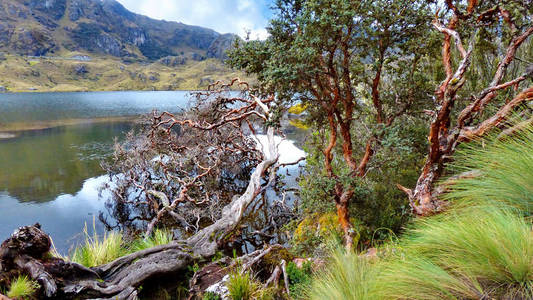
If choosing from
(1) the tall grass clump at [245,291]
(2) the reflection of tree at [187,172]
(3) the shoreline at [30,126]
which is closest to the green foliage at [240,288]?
(1) the tall grass clump at [245,291]

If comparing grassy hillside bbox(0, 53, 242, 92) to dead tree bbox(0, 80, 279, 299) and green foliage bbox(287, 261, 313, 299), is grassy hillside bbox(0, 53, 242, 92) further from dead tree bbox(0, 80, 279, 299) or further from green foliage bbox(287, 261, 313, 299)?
green foliage bbox(287, 261, 313, 299)

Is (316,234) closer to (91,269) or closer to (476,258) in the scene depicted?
(91,269)

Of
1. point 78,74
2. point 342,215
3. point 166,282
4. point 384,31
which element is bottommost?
point 166,282

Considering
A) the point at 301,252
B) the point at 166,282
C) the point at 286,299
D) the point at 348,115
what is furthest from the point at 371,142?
Result: the point at 166,282

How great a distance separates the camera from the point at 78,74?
16262 centimetres

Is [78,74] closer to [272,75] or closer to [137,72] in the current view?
[137,72]

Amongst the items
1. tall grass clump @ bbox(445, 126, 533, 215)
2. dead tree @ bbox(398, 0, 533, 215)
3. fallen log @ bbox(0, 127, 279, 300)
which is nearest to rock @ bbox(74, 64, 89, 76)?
fallen log @ bbox(0, 127, 279, 300)

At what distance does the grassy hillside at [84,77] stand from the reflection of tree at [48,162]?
96917 mm

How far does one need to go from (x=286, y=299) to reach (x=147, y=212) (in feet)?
35.3

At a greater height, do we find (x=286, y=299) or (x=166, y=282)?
(x=286, y=299)

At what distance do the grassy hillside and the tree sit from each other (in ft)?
393

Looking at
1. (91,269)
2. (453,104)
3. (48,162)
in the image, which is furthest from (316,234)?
(48,162)

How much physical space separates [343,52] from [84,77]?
634 feet

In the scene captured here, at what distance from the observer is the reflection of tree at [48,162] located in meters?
15.3
